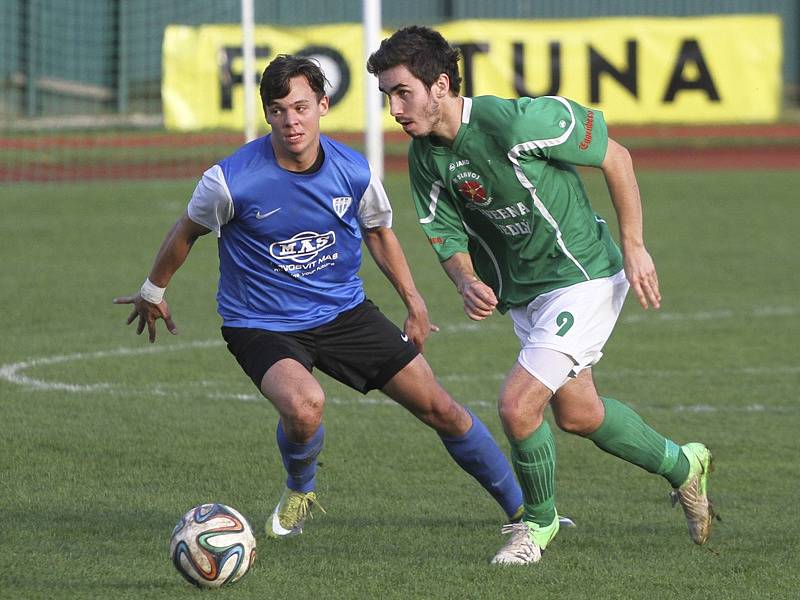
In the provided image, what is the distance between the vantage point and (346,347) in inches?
224

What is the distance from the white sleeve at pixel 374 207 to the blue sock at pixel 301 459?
0.82 meters

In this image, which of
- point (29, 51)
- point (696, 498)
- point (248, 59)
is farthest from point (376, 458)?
point (29, 51)

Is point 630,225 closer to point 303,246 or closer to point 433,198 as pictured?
point 433,198

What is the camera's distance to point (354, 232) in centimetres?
574

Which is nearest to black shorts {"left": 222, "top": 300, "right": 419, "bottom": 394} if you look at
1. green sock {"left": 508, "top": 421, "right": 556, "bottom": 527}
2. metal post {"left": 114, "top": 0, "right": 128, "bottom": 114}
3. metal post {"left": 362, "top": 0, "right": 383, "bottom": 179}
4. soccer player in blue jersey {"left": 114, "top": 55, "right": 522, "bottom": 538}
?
soccer player in blue jersey {"left": 114, "top": 55, "right": 522, "bottom": 538}

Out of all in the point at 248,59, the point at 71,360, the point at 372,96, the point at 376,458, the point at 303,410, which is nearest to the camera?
the point at 303,410

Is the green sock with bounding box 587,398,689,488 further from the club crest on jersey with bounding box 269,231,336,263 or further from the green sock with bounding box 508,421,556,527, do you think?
the club crest on jersey with bounding box 269,231,336,263

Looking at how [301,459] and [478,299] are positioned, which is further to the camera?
[301,459]

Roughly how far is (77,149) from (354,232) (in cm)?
1975

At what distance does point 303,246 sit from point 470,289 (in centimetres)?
72

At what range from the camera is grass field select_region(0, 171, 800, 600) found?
5105 mm

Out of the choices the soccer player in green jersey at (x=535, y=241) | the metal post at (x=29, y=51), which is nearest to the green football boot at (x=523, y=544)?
the soccer player in green jersey at (x=535, y=241)

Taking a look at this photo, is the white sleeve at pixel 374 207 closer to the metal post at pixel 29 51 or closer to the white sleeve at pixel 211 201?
the white sleeve at pixel 211 201

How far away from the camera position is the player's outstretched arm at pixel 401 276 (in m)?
5.74
